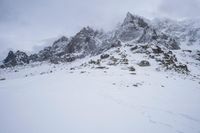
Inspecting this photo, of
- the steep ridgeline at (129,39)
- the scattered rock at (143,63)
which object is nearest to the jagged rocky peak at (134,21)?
the steep ridgeline at (129,39)

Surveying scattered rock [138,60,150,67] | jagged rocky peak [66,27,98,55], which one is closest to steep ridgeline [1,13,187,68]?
jagged rocky peak [66,27,98,55]

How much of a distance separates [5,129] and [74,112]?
3.88 m

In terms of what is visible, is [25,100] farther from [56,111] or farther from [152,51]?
[152,51]

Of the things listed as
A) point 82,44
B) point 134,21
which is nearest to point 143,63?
point 134,21

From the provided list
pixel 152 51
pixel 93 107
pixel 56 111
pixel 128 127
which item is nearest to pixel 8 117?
pixel 56 111

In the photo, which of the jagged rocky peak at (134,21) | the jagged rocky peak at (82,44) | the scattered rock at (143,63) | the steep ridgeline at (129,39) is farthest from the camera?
the jagged rocky peak at (82,44)

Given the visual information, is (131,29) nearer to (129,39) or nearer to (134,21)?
(129,39)

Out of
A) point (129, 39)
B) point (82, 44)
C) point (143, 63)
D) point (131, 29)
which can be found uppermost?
point (131, 29)

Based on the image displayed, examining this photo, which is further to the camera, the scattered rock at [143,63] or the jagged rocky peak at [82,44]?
the jagged rocky peak at [82,44]

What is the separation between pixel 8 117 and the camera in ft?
29.7

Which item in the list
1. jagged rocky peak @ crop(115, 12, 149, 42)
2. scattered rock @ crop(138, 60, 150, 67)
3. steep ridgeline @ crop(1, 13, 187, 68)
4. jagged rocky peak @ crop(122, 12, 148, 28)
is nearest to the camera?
scattered rock @ crop(138, 60, 150, 67)

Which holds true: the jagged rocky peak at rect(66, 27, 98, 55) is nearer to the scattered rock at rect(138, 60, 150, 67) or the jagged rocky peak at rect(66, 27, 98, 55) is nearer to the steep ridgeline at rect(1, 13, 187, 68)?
the steep ridgeline at rect(1, 13, 187, 68)

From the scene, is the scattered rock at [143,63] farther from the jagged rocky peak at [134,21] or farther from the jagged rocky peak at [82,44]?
the jagged rocky peak at [82,44]

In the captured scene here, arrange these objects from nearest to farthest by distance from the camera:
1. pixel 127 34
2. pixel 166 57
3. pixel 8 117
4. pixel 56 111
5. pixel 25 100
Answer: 1. pixel 8 117
2. pixel 56 111
3. pixel 25 100
4. pixel 166 57
5. pixel 127 34
